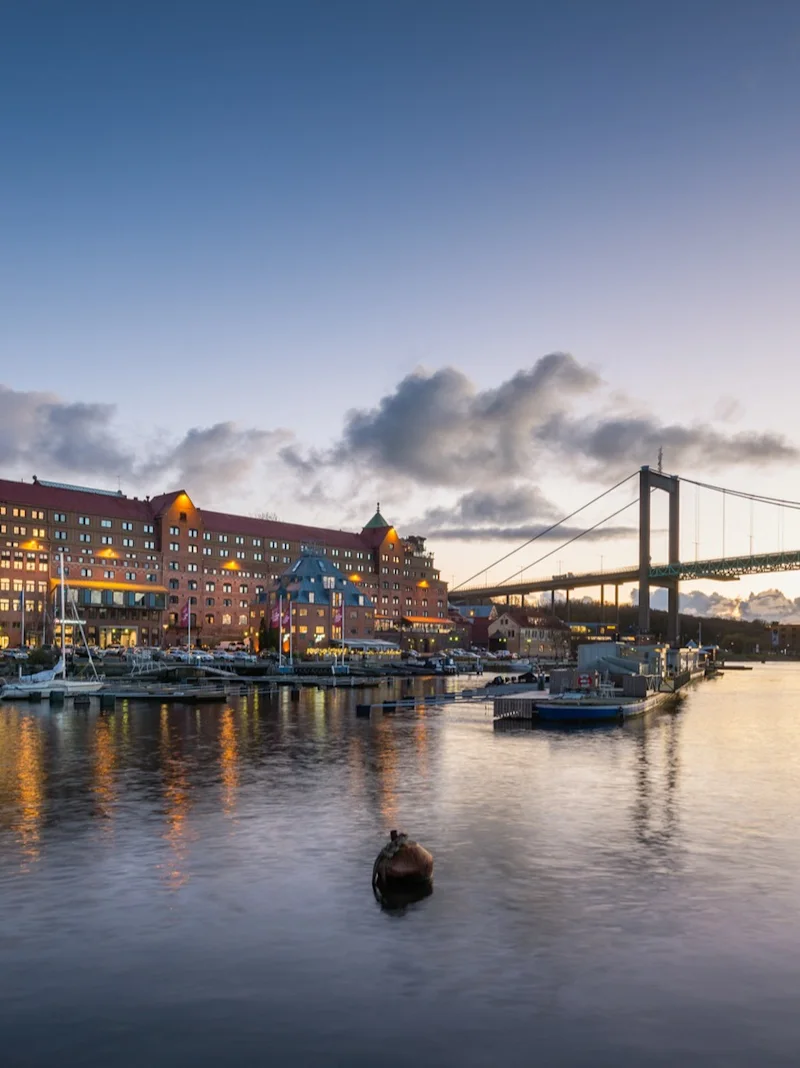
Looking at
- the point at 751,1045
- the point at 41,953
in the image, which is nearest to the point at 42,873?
the point at 41,953

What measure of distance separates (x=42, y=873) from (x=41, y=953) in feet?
21.5

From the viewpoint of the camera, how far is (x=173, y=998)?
57.5 ft

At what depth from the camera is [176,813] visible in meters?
34.7

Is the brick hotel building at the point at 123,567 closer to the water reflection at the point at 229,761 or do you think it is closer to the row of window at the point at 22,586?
the row of window at the point at 22,586

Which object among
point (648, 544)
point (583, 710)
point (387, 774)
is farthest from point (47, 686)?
point (648, 544)

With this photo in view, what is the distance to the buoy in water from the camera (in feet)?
79.3

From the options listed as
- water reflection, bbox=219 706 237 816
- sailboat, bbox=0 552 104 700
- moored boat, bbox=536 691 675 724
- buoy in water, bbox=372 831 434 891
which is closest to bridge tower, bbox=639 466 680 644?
moored boat, bbox=536 691 675 724

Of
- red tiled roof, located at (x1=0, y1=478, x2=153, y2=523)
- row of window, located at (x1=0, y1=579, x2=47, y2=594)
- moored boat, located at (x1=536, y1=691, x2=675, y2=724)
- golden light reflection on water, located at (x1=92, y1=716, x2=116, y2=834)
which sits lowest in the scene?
moored boat, located at (x1=536, y1=691, x2=675, y2=724)

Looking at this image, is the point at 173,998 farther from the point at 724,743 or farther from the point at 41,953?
the point at 724,743

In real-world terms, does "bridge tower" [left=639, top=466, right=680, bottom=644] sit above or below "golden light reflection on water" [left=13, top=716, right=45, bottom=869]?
above

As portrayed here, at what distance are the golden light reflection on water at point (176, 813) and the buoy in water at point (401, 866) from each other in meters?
5.30

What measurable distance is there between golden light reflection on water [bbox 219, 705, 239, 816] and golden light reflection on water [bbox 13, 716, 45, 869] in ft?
22.5

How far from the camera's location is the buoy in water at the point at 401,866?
79.3ft

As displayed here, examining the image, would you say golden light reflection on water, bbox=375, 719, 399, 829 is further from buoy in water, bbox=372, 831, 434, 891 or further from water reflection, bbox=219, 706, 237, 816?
buoy in water, bbox=372, 831, 434, 891
